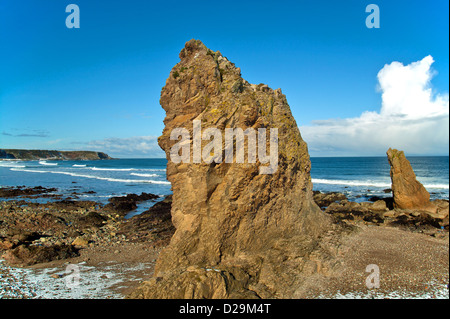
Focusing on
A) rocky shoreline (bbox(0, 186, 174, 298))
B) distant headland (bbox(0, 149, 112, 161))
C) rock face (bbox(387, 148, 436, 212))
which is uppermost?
distant headland (bbox(0, 149, 112, 161))

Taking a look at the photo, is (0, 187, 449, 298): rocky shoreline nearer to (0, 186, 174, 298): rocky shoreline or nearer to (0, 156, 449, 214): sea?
(0, 186, 174, 298): rocky shoreline

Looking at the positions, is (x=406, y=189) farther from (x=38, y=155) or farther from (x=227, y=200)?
(x=38, y=155)

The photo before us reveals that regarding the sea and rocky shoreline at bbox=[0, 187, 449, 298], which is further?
the sea

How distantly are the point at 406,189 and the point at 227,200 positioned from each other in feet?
63.6

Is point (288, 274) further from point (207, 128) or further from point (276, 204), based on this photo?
point (207, 128)

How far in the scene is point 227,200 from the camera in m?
9.30

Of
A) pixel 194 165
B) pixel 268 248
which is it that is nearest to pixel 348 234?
pixel 268 248

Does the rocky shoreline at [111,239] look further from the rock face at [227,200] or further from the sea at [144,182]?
the sea at [144,182]

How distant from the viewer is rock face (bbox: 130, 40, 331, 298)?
8.80 metres

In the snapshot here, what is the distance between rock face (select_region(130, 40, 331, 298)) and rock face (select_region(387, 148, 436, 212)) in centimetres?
1599

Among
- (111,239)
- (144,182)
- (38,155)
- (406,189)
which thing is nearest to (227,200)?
(111,239)

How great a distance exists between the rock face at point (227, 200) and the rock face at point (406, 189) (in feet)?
52.4

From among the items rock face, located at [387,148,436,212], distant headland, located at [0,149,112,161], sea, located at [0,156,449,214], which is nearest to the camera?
rock face, located at [387,148,436,212]

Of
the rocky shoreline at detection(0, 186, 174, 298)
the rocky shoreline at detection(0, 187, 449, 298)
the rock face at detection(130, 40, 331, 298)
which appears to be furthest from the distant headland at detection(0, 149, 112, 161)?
the rock face at detection(130, 40, 331, 298)
